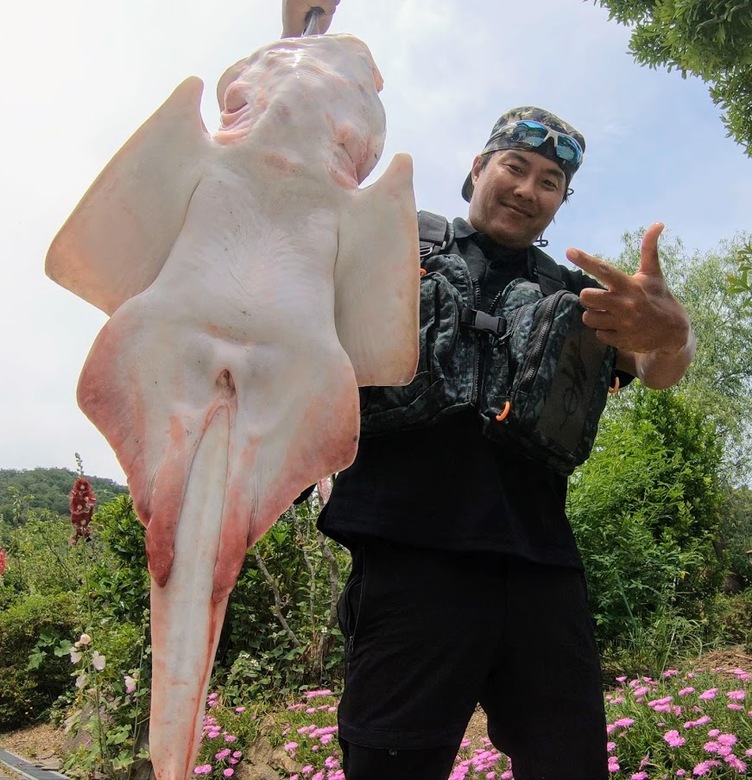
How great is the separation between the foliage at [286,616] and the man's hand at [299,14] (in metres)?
4.35

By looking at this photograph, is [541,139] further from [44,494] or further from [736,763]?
[44,494]

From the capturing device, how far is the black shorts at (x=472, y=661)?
6.04ft

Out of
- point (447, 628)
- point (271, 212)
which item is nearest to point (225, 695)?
point (447, 628)

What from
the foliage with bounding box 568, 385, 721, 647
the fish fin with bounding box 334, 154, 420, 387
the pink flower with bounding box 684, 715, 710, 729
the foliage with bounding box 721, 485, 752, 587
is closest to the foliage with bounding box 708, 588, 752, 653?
the foliage with bounding box 568, 385, 721, 647

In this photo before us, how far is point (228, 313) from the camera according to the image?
117cm

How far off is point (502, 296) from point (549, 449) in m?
0.46

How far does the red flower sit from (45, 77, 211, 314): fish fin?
18.4 ft

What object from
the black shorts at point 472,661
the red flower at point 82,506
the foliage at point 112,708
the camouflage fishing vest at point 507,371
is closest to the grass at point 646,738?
the foliage at point 112,708

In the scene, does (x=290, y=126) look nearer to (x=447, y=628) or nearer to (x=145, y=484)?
(x=145, y=484)

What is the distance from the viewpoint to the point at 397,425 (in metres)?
1.93

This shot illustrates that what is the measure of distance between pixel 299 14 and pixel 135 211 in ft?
2.46

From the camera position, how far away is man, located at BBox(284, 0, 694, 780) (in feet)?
6.04

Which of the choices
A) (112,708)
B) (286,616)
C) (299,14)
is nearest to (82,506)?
(112,708)

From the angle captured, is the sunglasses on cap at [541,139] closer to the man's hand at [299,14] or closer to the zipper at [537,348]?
the zipper at [537,348]
